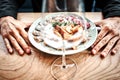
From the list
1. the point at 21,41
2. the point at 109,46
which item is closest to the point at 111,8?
the point at 109,46

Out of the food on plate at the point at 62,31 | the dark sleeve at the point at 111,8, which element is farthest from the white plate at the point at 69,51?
the dark sleeve at the point at 111,8

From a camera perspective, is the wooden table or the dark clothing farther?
the dark clothing

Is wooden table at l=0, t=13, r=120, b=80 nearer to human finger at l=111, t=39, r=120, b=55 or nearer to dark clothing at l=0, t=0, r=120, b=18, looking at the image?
human finger at l=111, t=39, r=120, b=55

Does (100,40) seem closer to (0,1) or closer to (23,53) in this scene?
(23,53)

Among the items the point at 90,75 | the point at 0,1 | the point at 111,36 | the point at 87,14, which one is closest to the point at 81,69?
the point at 90,75

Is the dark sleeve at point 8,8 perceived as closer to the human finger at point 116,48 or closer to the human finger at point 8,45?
the human finger at point 8,45

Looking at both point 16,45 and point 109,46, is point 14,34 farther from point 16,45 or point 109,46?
point 109,46

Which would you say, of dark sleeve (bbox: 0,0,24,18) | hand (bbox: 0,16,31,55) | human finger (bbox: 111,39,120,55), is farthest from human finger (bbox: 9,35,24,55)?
human finger (bbox: 111,39,120,55)
